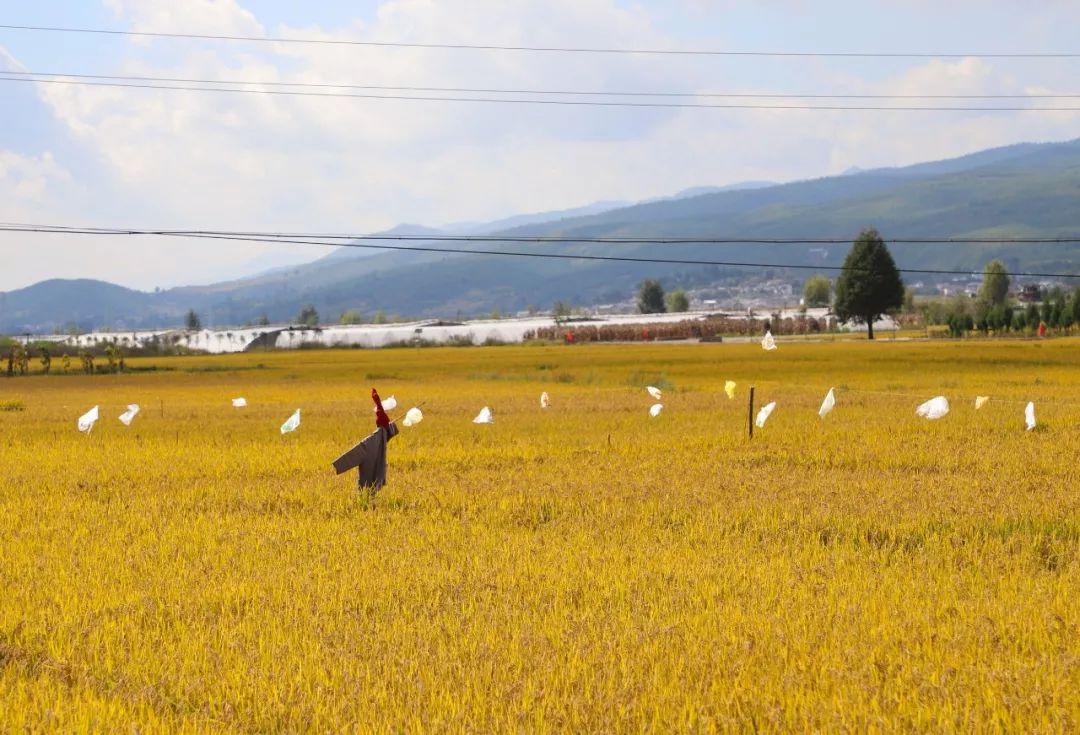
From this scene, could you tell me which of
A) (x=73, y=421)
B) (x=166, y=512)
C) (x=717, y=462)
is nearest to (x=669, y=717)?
(x=166, y=512)

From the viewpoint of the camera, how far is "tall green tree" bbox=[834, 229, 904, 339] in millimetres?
117188

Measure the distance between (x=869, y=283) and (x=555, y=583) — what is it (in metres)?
112

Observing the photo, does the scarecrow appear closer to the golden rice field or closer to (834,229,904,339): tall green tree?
the golden rice field

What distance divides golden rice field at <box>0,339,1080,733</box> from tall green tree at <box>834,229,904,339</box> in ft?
314

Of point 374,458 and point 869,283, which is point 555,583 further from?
point 869,283

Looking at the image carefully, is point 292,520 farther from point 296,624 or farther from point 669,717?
point 669,717

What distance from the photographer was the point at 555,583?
34.0 feet

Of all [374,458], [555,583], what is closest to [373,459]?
[374,458]

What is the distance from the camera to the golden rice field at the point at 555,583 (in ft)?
23.6

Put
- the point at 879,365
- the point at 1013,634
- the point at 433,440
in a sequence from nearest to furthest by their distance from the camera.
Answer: the point at 1013,634, the point at 433,440, the point at 879,365

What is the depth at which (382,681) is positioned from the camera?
301 inches

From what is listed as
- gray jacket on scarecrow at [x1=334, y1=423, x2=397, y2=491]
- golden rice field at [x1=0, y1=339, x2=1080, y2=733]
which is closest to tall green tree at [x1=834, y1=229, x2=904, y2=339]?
golden rice field at [x1=0, y1=339, x2=1080, y2=733]

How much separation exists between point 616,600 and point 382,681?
2804mm

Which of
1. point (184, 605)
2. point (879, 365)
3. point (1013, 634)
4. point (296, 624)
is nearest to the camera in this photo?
point (1013, 634)
